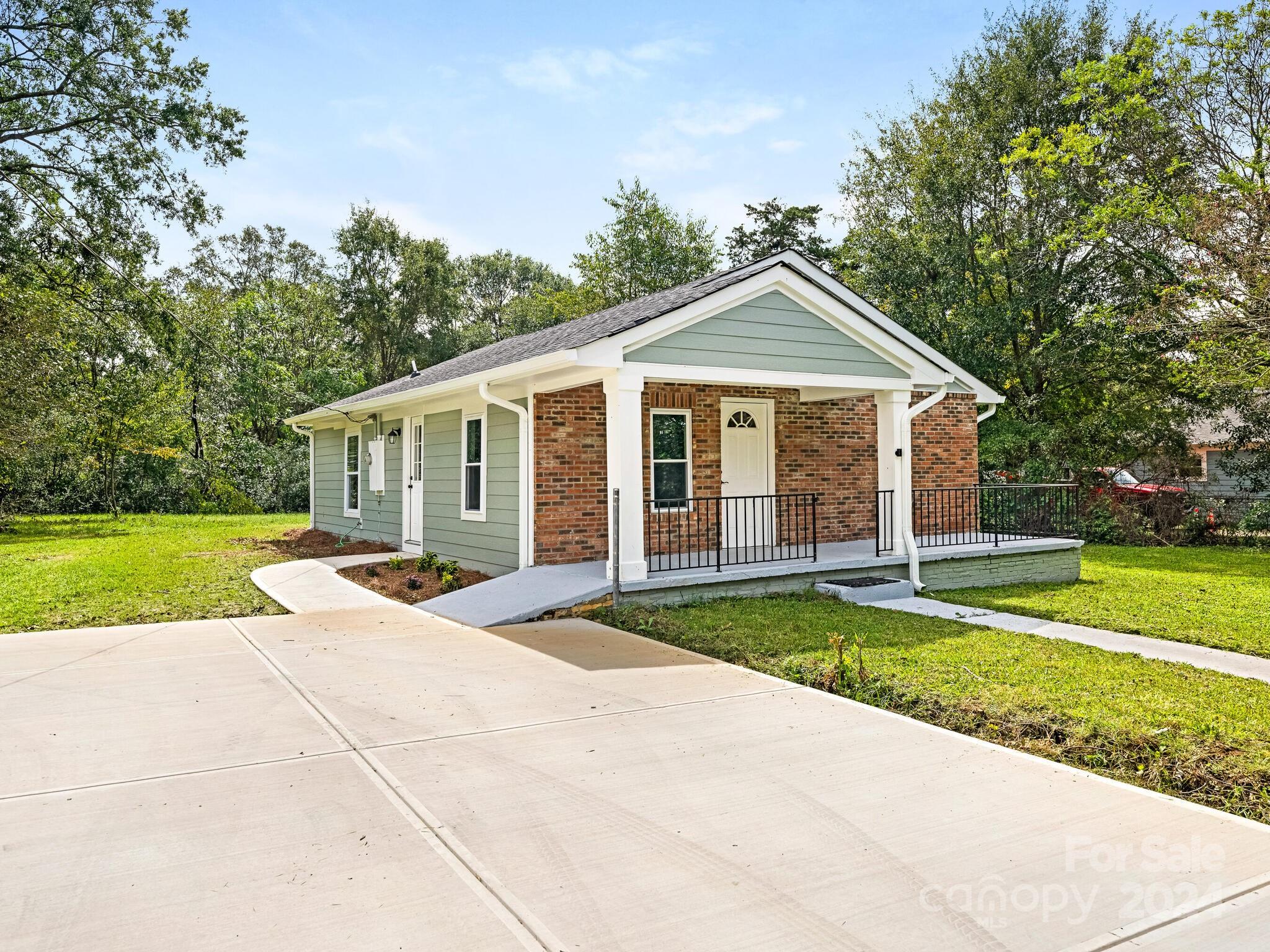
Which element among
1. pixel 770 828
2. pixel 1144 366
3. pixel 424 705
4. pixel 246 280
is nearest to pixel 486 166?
pixel 1144 366

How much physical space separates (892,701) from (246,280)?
Answer: 144 ft

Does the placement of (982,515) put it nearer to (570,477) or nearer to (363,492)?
(570,477)

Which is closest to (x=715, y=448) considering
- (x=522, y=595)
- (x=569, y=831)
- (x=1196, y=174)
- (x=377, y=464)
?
(x=522, y=595)

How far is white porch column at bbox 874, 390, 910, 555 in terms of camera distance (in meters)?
10.2

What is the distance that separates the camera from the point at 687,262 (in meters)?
33.4

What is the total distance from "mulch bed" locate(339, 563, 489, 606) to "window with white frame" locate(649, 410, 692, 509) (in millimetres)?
2530

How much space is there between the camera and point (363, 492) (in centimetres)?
1512

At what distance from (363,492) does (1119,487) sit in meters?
15.4

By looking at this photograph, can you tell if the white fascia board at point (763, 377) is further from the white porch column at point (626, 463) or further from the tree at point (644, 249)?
the tree at point (644, 249)

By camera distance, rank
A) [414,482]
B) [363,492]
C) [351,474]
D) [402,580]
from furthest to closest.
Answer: [351,474] < [363,492] < [414,482] < [402,580]

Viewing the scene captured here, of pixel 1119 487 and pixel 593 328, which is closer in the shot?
pixel 593 328

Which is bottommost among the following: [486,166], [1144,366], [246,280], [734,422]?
[734,422]

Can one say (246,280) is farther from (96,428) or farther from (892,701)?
(892,701)

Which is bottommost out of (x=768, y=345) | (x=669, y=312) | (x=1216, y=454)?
(x=1216, y=454)
